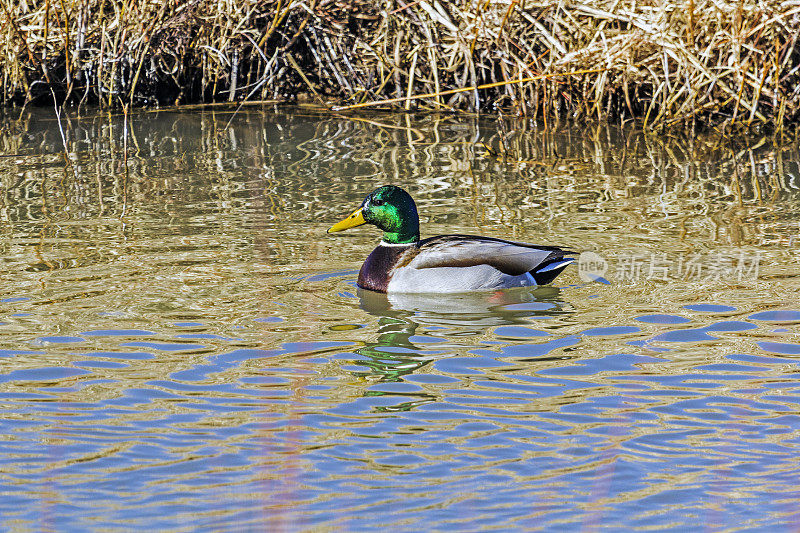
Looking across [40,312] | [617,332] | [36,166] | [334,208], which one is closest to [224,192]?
[334,208]

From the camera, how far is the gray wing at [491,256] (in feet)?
22.2

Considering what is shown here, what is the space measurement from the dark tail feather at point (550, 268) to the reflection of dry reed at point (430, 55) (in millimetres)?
4543

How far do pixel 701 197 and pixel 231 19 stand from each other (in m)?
5.52

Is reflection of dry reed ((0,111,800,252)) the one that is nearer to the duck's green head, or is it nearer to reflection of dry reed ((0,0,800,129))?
reflection of dry reed ((0,0,800,129))

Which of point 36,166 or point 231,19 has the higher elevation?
point 231,19

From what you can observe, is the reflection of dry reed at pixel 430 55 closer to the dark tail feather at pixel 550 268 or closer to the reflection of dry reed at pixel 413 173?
the reflection of dry reed at pixel 413 173

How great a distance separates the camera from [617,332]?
5.82m

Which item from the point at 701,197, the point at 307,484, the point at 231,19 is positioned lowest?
the point at 307,484

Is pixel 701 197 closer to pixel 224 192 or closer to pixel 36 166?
pixel 224 192

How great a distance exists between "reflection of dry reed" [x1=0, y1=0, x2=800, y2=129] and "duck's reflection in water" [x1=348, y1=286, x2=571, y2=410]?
479 cm

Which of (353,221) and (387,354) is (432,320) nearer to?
(387,354)

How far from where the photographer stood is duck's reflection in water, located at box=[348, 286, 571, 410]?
5523 mm

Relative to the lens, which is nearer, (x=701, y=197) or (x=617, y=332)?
(x=617, y=332)

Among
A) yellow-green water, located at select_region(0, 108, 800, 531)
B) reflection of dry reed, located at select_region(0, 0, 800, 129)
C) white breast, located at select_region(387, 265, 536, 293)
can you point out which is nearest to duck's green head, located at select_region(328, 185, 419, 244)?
yellow-green water, located at select_region(0, 108, 800, 531)
